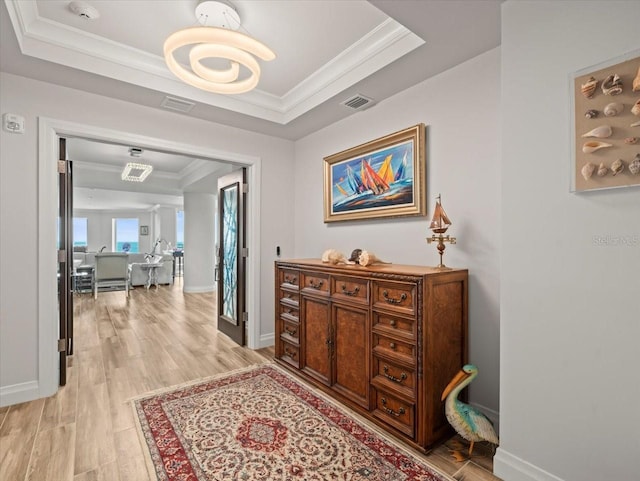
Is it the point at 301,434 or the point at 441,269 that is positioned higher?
the point at 441,269

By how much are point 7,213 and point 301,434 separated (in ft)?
9.14

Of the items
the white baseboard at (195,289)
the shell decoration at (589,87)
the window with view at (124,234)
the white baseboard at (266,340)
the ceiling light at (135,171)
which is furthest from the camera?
the window with view at (124,234)

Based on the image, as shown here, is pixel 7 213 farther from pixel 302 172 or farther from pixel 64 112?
pixel 302 172

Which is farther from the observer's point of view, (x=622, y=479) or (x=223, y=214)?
(x=223, y=214)

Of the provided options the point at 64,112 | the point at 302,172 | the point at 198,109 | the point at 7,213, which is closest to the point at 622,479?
the point at 302,172

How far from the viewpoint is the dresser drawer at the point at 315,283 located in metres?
2.67

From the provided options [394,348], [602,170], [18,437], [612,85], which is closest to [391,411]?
[394,348]

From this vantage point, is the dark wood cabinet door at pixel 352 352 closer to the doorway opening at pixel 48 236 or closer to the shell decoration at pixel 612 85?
the shell decoration at pixel 612 85

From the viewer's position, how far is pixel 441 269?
2150 millimetres

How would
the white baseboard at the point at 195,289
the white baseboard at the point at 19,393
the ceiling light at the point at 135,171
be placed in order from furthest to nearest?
the white baseboard at the point at 195,289 → the ceiling light at the point at 135,171 → the white baseboard at the point at 19,393

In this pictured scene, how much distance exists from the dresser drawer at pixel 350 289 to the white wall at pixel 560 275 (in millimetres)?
890

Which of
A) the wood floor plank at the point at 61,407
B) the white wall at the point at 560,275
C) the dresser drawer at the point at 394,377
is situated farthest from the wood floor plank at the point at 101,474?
the white wall at the point at 560,275

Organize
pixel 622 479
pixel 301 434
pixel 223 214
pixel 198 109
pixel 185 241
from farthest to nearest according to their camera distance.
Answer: pixel 185 241 → pixel 223 214 → pixel 198 109 → pixel 301 434 → pixel 622 479

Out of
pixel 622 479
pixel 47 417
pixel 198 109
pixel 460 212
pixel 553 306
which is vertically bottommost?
pixel 47 417
